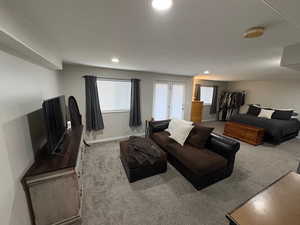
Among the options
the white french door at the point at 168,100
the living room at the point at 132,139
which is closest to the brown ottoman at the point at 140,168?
the living room at the point at 132,139

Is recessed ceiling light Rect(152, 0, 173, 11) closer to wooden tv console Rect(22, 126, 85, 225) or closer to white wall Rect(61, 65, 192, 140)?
wooden tv console Rect(22, 126, 85, 225)

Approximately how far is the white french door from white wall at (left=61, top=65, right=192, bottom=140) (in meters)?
0.21

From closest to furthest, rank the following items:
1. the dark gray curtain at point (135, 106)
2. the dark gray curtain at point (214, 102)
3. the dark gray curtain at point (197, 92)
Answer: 1. the dark gray curtain at point (135, 106)
2. the dark gray curtain at point (197, 92)
3. the dark gray curtain at point (214, 102)

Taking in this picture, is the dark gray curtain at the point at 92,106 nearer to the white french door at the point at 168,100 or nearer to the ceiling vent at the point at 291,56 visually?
the white french door at the point at 168,100

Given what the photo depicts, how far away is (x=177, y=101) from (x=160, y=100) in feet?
2.69

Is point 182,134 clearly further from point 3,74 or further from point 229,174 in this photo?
point 3,74

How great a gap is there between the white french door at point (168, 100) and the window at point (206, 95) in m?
1.84

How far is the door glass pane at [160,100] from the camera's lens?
4546mm

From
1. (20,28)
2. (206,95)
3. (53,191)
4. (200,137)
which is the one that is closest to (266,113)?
(206,95)

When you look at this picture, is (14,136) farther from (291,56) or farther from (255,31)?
(291,56)

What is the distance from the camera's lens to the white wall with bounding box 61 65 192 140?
10.6ft

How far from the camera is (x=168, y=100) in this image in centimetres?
483

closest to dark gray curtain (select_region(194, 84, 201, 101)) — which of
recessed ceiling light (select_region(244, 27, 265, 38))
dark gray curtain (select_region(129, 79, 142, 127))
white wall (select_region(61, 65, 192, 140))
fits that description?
white wall (select_region(61, 65, 192, 140))

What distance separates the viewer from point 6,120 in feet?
3.29
